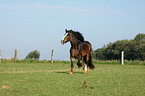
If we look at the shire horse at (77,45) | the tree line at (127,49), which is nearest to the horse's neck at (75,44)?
the shire horse at (77,45)

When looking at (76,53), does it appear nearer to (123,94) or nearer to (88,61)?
(88,61)

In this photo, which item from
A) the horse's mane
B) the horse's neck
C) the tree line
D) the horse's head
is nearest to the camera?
the horse's head

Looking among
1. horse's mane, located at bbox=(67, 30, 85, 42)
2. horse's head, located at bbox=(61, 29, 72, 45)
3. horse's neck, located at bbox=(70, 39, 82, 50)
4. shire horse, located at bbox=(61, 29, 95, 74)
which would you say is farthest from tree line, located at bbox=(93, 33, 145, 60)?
horse's head, located at bbox=(61, 29, 72, 45)

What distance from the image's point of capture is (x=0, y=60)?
3097cm

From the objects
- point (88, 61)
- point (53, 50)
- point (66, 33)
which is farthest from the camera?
point (53, 50)

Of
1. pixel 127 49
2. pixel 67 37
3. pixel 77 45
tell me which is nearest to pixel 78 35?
pixel 77 45

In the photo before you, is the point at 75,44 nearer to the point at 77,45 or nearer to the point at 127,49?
the point at 77,45

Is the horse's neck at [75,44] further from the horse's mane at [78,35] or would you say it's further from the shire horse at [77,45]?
the horse's mane at [78,35]

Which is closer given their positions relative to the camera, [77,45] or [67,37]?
[67,37]

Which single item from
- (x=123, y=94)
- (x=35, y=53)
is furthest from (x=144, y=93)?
(x=35, y=53)

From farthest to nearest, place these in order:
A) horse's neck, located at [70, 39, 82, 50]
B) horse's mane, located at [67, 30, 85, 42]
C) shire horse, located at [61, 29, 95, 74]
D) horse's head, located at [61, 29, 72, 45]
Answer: horse's mane, located at [67, 30, 85, 42], horse's neck, located at [70, 39, 82, 50], shire horse, located at [61, 29, 95, 74], horse's head, located at [61, 29, 72, 45]

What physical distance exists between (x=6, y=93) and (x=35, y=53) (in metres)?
84.2

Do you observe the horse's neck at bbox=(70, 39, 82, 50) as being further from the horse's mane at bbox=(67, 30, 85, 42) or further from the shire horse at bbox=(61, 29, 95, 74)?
the horse's mane at bbox=(67, 30, 85, 42)

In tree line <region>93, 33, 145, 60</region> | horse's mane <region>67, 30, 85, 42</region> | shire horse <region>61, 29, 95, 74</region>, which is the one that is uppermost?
tree line <region>93, 33, 145, 60</region>
